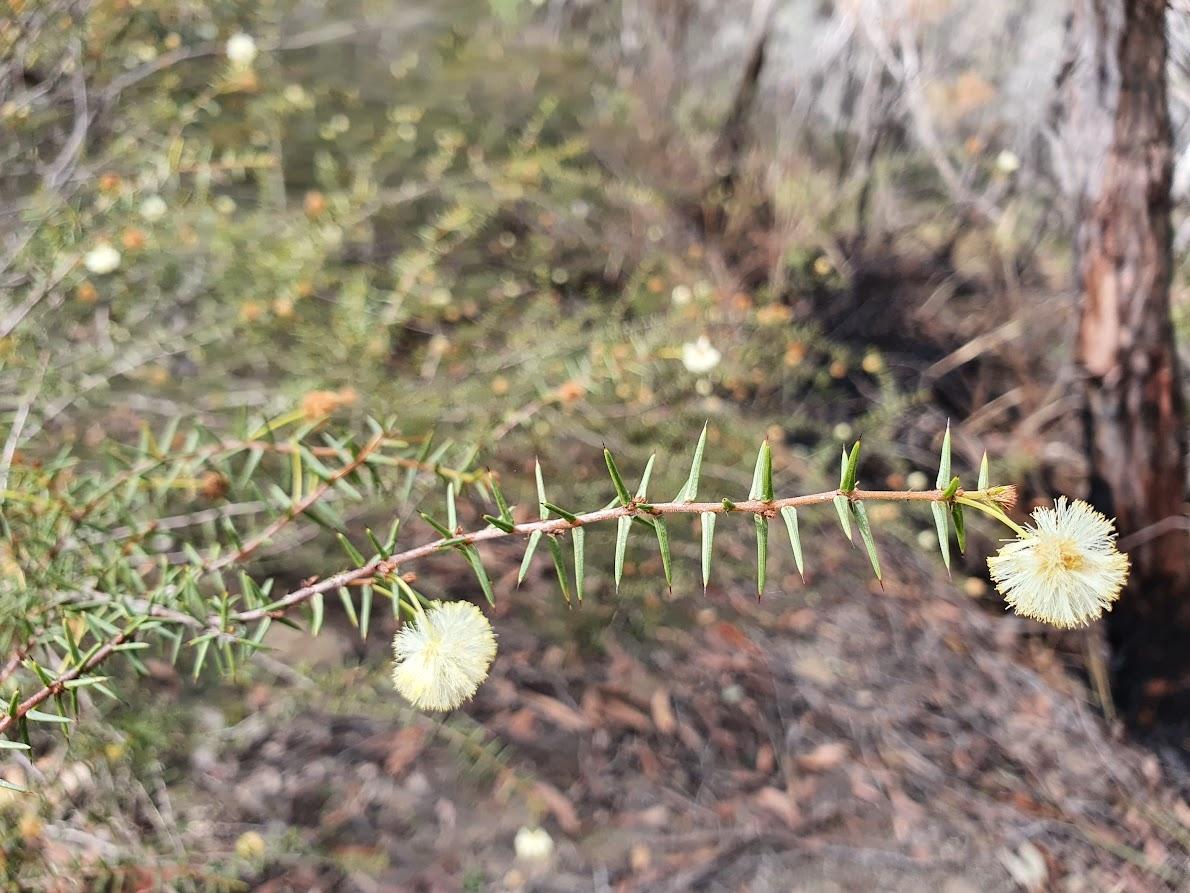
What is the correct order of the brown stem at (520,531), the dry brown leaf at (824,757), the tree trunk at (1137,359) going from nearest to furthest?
the brown stem at (520,531)
the tree trunk at (1137,359)
the dry brown leaf at (824,757)

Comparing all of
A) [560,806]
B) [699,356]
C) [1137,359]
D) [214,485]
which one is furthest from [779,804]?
[214,485]

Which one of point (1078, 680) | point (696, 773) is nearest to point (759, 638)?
point (696, 773)

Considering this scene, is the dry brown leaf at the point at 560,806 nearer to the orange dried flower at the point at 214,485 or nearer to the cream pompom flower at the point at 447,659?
the orange dried flower at the point at 214,485

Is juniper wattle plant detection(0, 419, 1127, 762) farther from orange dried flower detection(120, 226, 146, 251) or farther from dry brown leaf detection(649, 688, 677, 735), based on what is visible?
dry brown leaf detection(649, 688, 677, 735)

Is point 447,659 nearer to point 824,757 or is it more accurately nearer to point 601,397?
point 824,757

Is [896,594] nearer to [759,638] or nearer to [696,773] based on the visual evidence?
[759,638]

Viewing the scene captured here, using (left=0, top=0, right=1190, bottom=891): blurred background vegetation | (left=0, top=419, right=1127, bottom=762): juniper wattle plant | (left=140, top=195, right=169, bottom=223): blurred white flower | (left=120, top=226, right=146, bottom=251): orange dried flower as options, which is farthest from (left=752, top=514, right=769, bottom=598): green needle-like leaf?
(left=140, top=195, right=169, bottom=223): blurred white flower

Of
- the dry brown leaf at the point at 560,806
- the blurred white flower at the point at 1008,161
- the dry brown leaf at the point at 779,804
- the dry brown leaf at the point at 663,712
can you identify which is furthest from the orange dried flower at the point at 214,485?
the blurred white flower at the point at 1008,161
